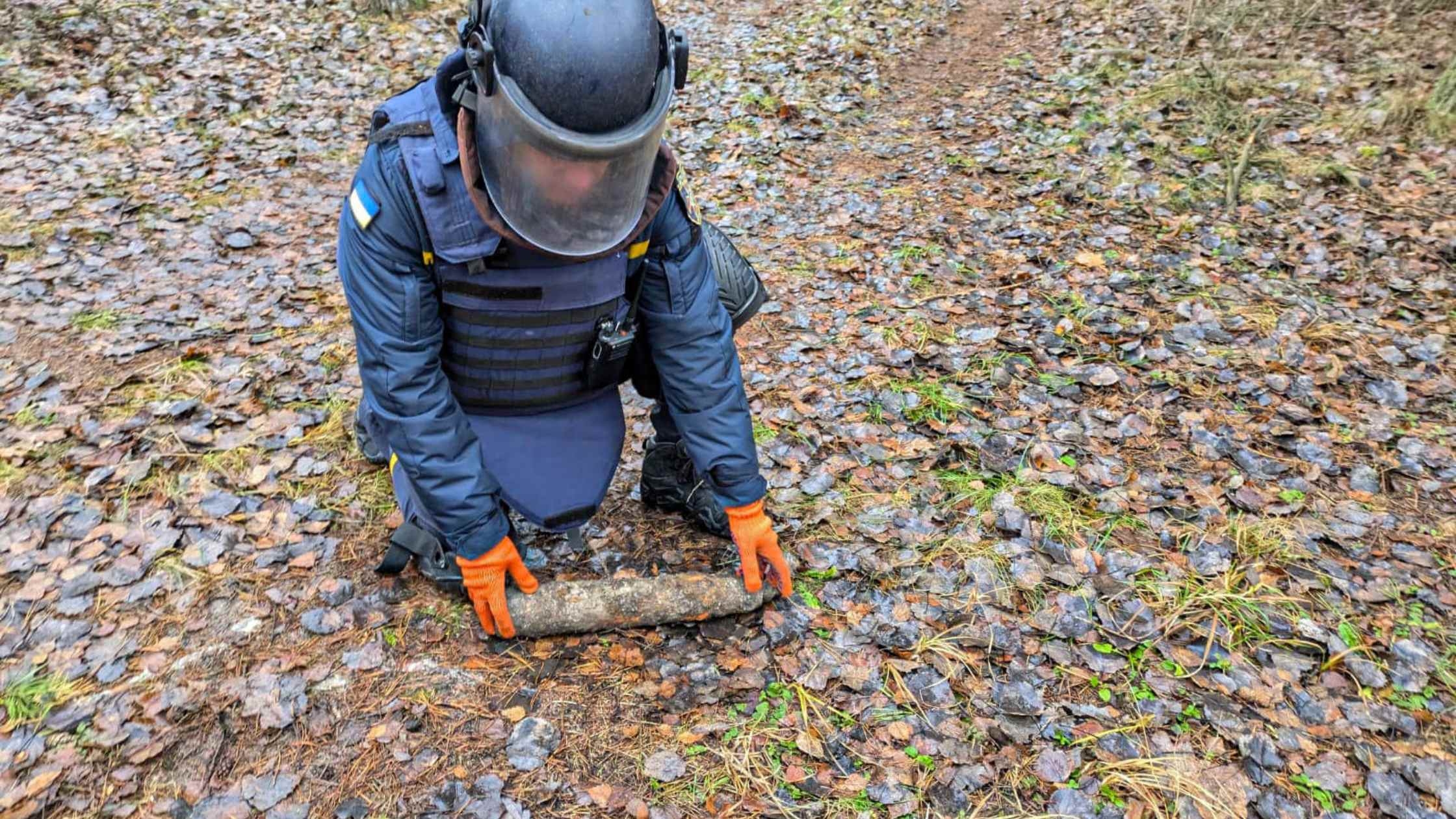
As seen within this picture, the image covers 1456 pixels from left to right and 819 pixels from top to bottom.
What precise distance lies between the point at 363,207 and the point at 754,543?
158 cm

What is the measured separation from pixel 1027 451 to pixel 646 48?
2.50 m

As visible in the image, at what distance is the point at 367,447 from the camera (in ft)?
11.3

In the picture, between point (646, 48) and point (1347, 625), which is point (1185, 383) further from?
point (646, 48)

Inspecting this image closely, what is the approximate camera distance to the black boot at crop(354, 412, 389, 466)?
3.42 metres

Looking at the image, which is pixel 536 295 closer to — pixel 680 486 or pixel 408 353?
pixel 408 353

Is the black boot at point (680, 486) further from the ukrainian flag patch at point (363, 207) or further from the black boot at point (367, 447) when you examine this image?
the ukrainian flag patch at point (363, 207)

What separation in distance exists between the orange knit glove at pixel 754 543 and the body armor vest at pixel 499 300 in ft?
2.26

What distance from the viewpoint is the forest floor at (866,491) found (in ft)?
7.92

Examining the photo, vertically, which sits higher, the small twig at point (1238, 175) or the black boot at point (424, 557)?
the small twig at point (1238, 175)

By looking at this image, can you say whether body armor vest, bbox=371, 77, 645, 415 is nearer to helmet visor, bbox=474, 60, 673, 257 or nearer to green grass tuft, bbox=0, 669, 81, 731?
helmet visor, bbox=474, 60, 673, 257

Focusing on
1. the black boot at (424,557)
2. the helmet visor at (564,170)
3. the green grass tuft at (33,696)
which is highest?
the helmet visor at (564,170)

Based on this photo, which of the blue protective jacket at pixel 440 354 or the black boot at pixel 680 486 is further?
the black boot at pixel 680 486

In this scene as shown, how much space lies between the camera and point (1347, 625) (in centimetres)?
274

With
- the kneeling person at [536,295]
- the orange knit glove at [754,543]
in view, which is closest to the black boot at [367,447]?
the kneeling person at [536,295]
